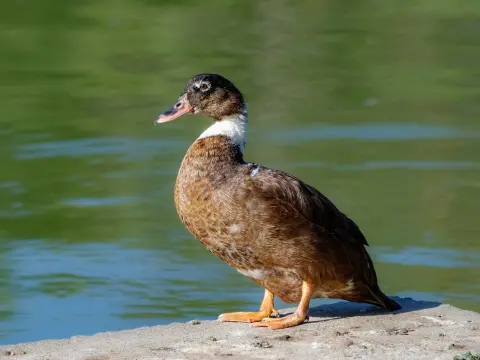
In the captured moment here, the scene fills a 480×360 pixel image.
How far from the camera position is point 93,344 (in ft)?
25.6

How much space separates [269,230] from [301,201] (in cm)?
29

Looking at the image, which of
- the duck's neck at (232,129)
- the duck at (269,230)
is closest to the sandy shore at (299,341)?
the duck at (269,230)

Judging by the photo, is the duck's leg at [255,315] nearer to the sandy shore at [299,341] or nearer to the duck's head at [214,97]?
the sandy shore at [299,341]

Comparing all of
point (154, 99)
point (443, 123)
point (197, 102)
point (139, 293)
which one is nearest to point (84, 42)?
point (154, 99)

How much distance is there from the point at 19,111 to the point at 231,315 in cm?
855

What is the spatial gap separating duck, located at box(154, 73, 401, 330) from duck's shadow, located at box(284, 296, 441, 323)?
73 millimetres

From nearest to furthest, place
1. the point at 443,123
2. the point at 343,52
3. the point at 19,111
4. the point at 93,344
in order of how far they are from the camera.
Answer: the point at 93,344, the point at 443,123, the point at 19,111, the point at 343,52

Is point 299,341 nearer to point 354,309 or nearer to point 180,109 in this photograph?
point 354,309

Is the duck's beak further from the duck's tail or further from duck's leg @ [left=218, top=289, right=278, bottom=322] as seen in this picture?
the duck's tail

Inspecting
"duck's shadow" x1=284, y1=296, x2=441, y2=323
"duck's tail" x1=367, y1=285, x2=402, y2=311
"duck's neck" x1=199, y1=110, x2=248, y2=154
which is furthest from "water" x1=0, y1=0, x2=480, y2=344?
"duck's neck" x1=199, y1=110, x2=248, y2=154

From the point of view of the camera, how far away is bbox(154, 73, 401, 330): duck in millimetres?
8023

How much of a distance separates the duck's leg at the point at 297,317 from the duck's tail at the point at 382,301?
445mm

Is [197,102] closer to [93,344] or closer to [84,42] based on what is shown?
[93,344]

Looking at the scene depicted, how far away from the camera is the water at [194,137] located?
422 inches
